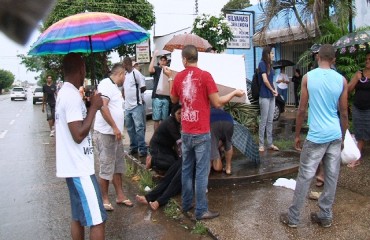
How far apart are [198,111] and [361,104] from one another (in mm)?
3083

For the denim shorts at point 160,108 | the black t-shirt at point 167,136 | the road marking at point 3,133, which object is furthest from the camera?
the road marking at point 3,133

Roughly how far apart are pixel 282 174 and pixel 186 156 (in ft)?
6.99

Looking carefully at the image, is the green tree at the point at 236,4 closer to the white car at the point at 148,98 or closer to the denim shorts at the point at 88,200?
the white car at the point at 148,98

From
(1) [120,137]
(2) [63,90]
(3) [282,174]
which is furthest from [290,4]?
(2) [63,90]

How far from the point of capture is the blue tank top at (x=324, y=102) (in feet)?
13.0

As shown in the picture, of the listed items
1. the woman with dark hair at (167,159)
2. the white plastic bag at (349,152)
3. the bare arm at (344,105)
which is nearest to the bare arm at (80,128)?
the woman with dark hair at (167,159)

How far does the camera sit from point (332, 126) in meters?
3.99

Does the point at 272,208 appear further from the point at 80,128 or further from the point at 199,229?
the point at 80,128

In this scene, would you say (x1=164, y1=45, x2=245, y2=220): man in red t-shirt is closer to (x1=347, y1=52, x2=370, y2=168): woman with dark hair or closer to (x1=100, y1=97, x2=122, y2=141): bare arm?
(x1=100, y1=97, x2=122, y2=141): bare arm

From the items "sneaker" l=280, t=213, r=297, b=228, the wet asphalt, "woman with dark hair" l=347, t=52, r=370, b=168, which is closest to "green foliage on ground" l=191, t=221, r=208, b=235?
the wet asphalt

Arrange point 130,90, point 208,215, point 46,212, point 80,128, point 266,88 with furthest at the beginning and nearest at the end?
point 130,90
point 266,88
point 46,212
point 208,215
point 80,128

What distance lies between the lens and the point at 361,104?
6047mm

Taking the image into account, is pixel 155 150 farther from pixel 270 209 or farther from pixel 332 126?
pixel 332 126

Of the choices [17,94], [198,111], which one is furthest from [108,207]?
[17,94]
